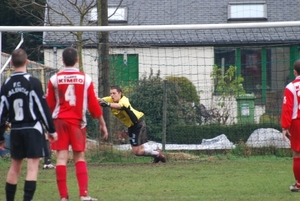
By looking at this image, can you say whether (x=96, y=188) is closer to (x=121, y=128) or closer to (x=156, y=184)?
(x=156, y=184)

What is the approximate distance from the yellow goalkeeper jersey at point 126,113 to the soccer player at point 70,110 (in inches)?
153

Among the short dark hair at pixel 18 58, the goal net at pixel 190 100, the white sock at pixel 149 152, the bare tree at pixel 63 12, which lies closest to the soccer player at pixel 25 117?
the short dark hair at pixel 18 58

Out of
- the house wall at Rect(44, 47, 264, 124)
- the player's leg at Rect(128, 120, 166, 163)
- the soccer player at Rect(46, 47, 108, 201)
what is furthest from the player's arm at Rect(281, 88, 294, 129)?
the house wall at Rect(44, 47, 264, 124)

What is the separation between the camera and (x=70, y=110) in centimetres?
815

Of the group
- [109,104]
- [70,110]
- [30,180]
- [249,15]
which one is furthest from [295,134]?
[249,15]

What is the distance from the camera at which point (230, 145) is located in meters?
14.2

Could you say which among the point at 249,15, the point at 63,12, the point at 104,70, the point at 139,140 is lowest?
the point at 139,140

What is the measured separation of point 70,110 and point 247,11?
2331 cm

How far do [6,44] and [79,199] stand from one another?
66.6 ft

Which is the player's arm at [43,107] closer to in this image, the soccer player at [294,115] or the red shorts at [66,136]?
the red shorts at [66,136]

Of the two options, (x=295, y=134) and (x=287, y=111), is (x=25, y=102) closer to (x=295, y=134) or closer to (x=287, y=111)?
(x=287, y=111)

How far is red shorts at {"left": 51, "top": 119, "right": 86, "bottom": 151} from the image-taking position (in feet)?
26.7

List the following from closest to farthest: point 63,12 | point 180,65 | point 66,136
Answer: point 66,136 → point 180,65 → point 63,12

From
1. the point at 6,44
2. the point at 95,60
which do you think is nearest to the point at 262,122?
the point at 95,60
